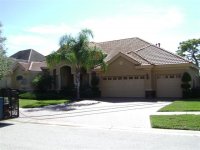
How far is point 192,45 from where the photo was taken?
5778cm

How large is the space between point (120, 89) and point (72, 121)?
15.4m

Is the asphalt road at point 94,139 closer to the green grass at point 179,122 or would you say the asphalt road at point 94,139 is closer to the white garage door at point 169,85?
the green grass at point 179,122

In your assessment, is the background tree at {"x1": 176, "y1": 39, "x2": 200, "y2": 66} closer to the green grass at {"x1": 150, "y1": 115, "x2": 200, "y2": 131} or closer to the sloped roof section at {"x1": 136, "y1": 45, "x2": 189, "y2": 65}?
A: the sloped roof section at {"x1": 136, "y1": 45, "x2": 189, "y2": 65}

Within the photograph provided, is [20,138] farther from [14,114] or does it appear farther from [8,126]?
[14,114]

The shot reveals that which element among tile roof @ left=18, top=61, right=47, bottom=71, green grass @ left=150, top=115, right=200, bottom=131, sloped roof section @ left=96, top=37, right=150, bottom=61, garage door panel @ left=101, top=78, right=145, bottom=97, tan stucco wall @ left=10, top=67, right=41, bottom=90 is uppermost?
sloped roof section @ left=96, top=37, right=150, bottom=61

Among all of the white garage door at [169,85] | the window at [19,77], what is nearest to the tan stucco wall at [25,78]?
the window at [19,77]

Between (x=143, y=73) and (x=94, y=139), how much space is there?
19.1 m

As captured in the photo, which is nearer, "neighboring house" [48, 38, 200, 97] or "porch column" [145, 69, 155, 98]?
"neighboring house" [48, 38, 200, 97]

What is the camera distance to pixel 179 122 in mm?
13320

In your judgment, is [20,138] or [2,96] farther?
[2,96]

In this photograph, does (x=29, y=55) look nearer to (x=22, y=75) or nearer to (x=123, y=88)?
(x=22, y=75)

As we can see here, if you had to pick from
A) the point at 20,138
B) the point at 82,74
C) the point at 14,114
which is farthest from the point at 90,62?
the point at 20,138

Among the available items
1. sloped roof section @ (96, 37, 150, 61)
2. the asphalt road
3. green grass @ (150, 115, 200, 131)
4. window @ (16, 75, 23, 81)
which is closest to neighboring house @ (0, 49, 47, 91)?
window @ (16, 75, 23, 81)

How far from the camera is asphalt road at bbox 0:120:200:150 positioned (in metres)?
9.22
